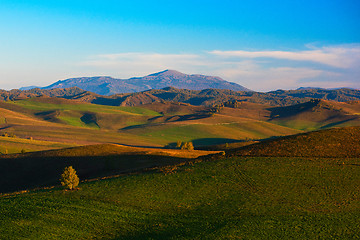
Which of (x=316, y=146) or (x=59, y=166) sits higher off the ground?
(x=316, y=146)

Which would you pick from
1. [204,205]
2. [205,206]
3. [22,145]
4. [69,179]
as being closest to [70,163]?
[69,179]

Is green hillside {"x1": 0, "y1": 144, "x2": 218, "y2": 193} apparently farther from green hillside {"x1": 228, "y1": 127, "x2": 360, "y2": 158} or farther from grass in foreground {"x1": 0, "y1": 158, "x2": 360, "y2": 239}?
green hillside {"x1": 228, "y1": 127, "x2": 360, "y2": 158}

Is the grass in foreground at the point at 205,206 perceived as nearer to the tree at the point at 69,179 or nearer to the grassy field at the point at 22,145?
the tree at the point at 69,179

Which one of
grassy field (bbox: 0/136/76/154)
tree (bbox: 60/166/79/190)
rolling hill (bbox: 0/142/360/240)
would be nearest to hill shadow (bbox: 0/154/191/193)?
rolling hill (bbox: 0/142/360/240)

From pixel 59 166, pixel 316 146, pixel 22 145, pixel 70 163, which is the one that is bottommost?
pixel 22 145

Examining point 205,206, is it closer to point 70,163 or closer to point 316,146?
point 316,146

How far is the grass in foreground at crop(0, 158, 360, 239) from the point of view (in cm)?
4159

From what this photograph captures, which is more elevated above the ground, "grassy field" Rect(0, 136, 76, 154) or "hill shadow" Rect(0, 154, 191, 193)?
"hill shadow" Rect(0, 154, 191, 193)

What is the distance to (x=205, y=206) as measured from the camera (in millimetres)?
51281

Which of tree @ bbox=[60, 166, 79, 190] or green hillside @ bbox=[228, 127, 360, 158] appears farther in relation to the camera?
green hillside @ bbox=[228, 127, 360, 158]

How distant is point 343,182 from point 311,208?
15.1 metres

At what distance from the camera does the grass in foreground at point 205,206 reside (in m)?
41.6

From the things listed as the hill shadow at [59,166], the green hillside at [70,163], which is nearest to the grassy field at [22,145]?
the green hillside at [70,163]

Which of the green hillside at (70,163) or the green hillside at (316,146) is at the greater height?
the green hillside at (316,146)
